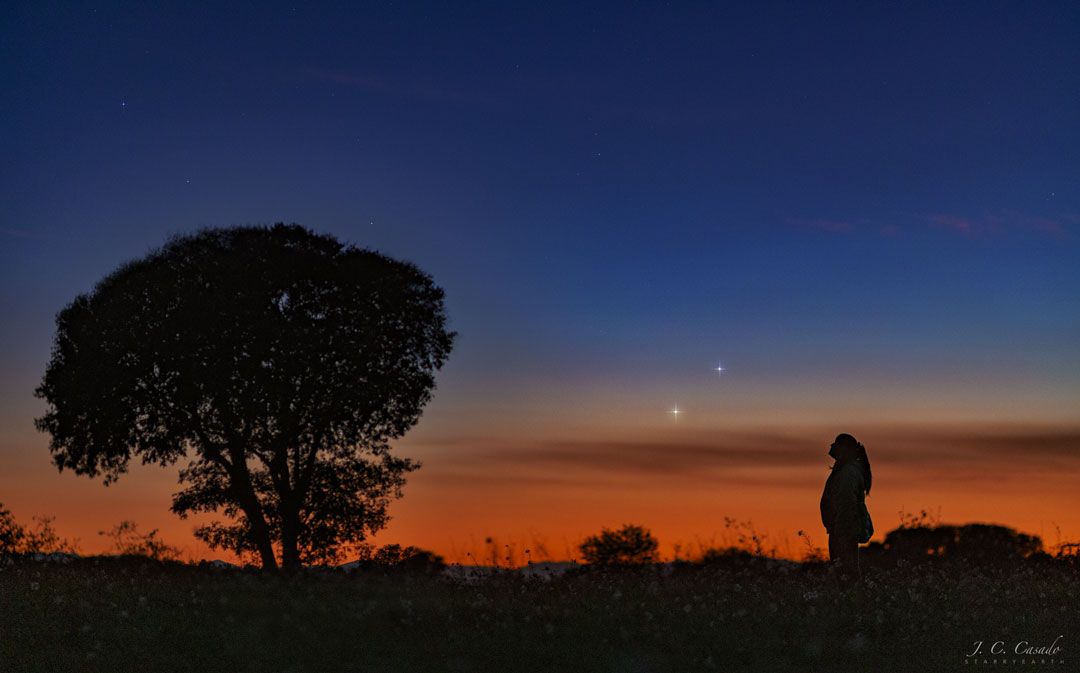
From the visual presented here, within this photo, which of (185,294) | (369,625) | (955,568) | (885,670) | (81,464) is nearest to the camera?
(885,670)

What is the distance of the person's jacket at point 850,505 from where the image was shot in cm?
1905

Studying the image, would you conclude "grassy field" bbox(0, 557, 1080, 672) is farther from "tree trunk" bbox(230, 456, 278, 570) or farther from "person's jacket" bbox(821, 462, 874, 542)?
"tree trunk" bbox(230, 456, 278, 570)

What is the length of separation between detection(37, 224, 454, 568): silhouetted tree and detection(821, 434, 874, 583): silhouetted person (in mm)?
12775

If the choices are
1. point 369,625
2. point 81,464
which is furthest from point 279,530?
point 369,625

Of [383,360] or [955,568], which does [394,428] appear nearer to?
[383,360]

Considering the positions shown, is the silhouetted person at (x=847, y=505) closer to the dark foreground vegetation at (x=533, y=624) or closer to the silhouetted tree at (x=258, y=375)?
the dark foreground vegetation at (x=533, y=624)

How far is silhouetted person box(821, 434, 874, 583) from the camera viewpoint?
19.1 m

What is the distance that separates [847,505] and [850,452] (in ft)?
3.68

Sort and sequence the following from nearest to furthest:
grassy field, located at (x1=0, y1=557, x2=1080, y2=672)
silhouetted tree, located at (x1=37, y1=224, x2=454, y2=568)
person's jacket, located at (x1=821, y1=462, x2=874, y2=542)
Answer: grassy field, located at (x1=0, y1=557, x2=1080, y2=672) → person's jacket, located at (x1=821, y1=462, x2=874, y2=542) → silhouetted tree, located at (x1=37, y1=224, x2=454, y2=568)

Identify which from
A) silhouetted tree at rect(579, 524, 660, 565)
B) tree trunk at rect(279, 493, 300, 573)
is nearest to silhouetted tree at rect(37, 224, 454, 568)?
tree trunk at rect(279, 493, 300, 573)

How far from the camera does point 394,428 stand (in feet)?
91.2

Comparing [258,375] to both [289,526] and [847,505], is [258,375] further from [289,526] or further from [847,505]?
[847,505]

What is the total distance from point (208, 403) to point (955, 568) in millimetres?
19763

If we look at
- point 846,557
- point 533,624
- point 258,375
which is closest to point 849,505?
point 846,557
